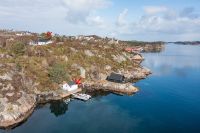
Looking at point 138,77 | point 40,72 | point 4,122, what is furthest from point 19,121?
point 138,77

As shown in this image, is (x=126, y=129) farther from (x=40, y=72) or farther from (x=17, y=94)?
(x=40, y=72)

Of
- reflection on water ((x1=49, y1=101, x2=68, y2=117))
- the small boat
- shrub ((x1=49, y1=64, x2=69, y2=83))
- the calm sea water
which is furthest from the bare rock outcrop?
reflection on water ((x1=49, y1=101, x2=68, y2=117))

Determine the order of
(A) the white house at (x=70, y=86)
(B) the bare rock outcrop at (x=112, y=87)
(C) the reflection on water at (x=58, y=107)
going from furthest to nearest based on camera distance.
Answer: (B) the bare rock outcrop at (x=112, y=87), (A) the white house at (x=70, y=86), (C) the reflection on water at (x=58, y=107)

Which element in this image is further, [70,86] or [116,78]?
[116,78]

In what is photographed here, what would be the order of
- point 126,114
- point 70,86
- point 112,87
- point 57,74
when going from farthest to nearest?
point 112,87 < point 57,74 < point 70,86 < point 126,114

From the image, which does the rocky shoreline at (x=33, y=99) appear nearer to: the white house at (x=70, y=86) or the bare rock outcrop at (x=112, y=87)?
the bare rock outcrop at (x=112, y=87)

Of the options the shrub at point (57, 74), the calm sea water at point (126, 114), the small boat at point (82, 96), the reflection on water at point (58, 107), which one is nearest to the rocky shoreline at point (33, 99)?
the calm sea water at point (126, 114)

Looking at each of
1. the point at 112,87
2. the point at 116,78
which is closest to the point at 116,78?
the point at 116,78

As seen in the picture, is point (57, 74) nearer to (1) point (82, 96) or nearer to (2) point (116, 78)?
(1) point (82, 96)

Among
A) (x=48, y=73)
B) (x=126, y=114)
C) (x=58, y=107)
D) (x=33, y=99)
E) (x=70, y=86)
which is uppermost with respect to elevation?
(x=48, y=73)
